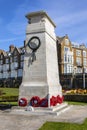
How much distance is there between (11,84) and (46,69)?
65.4 m

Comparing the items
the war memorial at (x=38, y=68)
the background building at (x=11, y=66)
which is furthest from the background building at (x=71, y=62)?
the war memorial at (x=38, y=68)

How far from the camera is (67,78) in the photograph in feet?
218

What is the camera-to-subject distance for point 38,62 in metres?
21.2

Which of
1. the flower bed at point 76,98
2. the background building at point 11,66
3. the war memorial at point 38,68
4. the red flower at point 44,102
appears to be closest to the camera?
the red flower at point 44,102

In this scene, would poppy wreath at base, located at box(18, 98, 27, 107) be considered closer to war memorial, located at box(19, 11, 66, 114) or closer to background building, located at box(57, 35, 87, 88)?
war memorial, located at box(19, 11, 66, 114)

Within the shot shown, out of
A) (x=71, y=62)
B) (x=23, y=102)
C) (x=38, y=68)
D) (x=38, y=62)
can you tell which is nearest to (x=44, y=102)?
(x=23, y=102)

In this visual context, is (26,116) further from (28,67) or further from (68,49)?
(68,49)

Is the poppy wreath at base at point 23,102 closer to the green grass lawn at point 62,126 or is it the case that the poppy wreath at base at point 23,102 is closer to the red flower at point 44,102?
the red flower at point 44,102

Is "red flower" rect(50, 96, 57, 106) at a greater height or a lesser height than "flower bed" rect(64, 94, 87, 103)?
greater

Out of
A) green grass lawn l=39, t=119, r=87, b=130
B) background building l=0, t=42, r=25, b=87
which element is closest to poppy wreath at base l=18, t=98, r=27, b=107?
green grass lawn l=39, t=119, r=87, b=130

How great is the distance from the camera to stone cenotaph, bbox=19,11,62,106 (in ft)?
68.1

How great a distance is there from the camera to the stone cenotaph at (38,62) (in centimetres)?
2077

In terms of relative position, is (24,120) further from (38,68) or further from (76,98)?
(76,98)

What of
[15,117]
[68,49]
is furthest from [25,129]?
[68,49]
